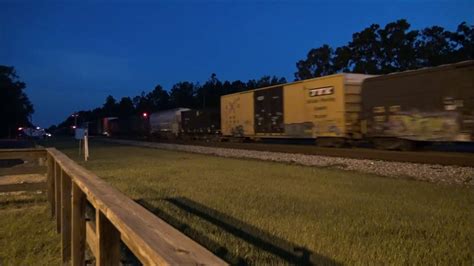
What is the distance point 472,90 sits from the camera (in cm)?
1559

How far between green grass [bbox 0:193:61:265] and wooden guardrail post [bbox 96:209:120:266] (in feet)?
10.2

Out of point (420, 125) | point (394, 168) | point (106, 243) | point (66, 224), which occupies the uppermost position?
point (420, 125)

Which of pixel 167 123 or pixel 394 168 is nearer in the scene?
pixel 394 168

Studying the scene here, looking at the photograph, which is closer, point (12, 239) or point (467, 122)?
point (12, 239)

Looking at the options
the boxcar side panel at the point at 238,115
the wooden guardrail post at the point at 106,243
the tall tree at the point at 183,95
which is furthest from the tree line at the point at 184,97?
the wooden guardrail post at the point at 106,243

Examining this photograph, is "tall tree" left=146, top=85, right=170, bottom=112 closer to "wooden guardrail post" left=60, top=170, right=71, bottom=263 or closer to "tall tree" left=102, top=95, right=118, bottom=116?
"tall tree" left=102, top=95, right=118, bottom=116

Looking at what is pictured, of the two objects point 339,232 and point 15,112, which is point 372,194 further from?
point 15,112

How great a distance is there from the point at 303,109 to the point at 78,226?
20758 mm

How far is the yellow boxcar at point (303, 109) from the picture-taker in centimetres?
2203

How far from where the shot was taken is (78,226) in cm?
469

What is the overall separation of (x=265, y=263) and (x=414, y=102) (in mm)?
14899

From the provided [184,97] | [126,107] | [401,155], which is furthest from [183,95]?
[401,155]

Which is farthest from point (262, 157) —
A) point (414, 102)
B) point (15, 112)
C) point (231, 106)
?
point (15, 112)

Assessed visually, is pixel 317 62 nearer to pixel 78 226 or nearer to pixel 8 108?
pixel 8 108
